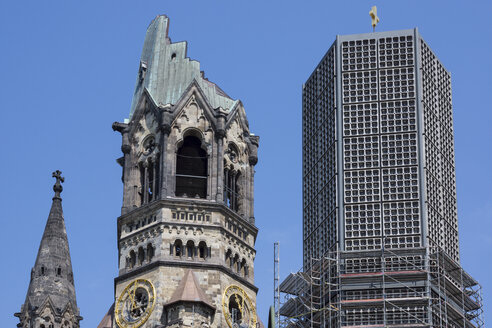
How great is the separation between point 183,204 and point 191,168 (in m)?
4.36

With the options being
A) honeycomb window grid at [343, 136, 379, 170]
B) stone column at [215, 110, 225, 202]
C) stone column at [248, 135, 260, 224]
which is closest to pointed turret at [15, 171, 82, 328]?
stone column at [215, 110, 225, 202]

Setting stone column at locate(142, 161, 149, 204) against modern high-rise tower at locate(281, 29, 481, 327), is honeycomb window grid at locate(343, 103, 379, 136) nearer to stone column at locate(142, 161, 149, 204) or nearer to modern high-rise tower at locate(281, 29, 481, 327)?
modern high-rise tower at locate(281, 29, 481, 327)

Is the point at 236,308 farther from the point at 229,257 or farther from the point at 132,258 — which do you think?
the point at 132,258

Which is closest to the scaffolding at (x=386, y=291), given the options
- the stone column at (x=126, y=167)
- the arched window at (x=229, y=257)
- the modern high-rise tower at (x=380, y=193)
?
the modern high-rise tower at (x=380, y=193)

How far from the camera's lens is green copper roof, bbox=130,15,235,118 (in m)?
97.4

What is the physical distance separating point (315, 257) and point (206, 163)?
1103 centimetres

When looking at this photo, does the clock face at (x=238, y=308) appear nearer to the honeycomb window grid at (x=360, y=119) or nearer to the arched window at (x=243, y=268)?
the arched window at (x=243, y=268)

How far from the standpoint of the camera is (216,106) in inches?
3821

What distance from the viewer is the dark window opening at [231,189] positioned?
94.8 m

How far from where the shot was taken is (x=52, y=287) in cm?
8862

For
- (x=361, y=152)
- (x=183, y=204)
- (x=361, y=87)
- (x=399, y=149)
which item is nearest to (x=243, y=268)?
(x=183, y=204)

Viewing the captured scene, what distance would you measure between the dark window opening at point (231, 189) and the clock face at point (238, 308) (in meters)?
5.80

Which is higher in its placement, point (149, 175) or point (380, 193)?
point (149, 175)

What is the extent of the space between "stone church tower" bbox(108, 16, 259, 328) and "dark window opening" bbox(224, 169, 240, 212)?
2.4 inches
